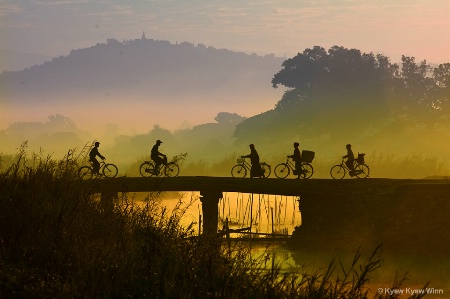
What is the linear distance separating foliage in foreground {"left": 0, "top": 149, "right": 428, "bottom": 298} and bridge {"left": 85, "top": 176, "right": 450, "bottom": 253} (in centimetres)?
2079

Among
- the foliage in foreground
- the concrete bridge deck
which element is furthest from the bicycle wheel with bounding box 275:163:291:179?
the foliage in foreground

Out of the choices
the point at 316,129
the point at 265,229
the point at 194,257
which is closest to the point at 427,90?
the point at 316,129

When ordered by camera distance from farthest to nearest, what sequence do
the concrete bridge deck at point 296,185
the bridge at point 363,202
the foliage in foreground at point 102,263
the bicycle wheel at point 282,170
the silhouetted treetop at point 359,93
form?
the silhouetted treetop at point 359,93, the bicycle wheel at point 282,170, the concrete bridge deck at point 296,185, the bridge at point 363,202, the foliage in foreground at point 102,263

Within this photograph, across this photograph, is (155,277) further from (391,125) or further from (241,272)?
(391,125)

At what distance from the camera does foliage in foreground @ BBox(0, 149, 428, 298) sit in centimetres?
957

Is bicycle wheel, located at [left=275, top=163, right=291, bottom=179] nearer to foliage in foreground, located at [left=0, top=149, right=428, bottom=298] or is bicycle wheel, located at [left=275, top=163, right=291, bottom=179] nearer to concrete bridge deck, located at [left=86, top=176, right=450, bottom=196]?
concrete bridge deck, located at [left=86, top=176, right=450, bottom=196]

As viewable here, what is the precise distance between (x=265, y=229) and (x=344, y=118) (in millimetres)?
47374

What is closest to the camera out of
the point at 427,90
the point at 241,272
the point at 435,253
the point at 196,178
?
the point at 241,272

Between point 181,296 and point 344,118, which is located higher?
point 344,118

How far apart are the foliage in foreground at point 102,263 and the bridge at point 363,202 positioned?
68.2ft

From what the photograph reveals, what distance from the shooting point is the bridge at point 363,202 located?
3416 centimetres

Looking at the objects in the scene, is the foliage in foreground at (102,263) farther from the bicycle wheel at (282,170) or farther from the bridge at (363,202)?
the bicycle wheel at (282,170)

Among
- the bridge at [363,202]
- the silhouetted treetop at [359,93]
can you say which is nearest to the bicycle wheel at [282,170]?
the bridge at [363,202]

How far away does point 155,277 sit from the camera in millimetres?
10695
